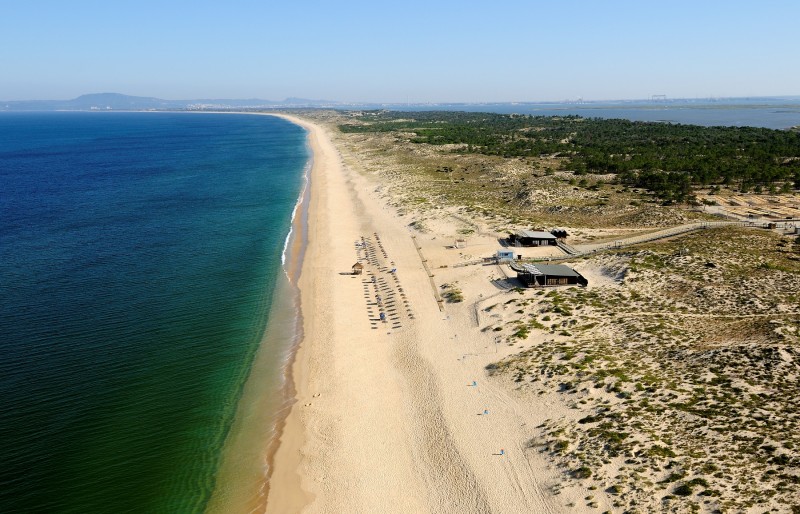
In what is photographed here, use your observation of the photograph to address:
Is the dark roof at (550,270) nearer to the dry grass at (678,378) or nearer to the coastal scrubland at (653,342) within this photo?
the coastal scrubland at (653,342)

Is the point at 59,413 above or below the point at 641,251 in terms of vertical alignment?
below

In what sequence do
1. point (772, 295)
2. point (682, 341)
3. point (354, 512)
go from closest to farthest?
point (354, 512) → point (682, 341) → point (772, 295)

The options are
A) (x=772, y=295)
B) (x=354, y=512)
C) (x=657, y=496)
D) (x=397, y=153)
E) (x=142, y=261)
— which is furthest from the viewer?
(x=397, y=153)

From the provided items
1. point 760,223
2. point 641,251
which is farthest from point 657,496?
point 760,223

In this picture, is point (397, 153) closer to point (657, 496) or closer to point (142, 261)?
point (142, 261)

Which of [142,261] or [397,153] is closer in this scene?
[142,261]

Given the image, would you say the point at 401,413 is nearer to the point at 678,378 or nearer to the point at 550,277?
the point at 678,378
